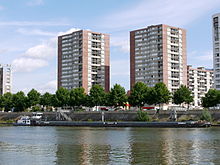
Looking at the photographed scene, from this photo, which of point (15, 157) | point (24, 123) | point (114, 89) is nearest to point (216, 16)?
point (114, 89)

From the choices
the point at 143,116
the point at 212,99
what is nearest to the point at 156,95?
the point at 143,116

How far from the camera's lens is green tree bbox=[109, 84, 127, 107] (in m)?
175

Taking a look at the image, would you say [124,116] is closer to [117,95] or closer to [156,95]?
[117,95]

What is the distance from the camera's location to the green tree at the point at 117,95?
574 feet

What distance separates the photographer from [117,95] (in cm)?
17500

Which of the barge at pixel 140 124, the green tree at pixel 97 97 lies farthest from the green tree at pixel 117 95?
the barge at pixel 140 124

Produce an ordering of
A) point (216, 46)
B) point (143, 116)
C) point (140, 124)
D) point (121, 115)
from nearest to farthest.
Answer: point (140, 124) → point (143, 116) → point (121, 115) → point (216, 46)

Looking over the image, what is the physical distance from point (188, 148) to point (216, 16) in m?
144

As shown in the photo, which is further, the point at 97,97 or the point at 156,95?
the point at 97,97

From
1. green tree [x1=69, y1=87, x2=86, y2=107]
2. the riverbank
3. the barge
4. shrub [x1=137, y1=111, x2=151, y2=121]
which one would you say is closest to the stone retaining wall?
the riverbank

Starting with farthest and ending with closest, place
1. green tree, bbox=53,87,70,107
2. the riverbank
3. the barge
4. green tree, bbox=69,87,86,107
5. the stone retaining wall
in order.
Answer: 1. green tree, bbox=53,87,70,107
2. green tree, bbox=69,87,86,107
3. the stone retaining wall
4. the riverbank
5. the barge

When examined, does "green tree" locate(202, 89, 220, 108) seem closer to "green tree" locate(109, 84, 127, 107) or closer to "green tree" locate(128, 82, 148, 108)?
"green tree" locate(128, 82, 148, 108)

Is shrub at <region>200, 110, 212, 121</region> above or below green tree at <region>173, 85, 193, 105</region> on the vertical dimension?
below

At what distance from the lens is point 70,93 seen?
646 feet
